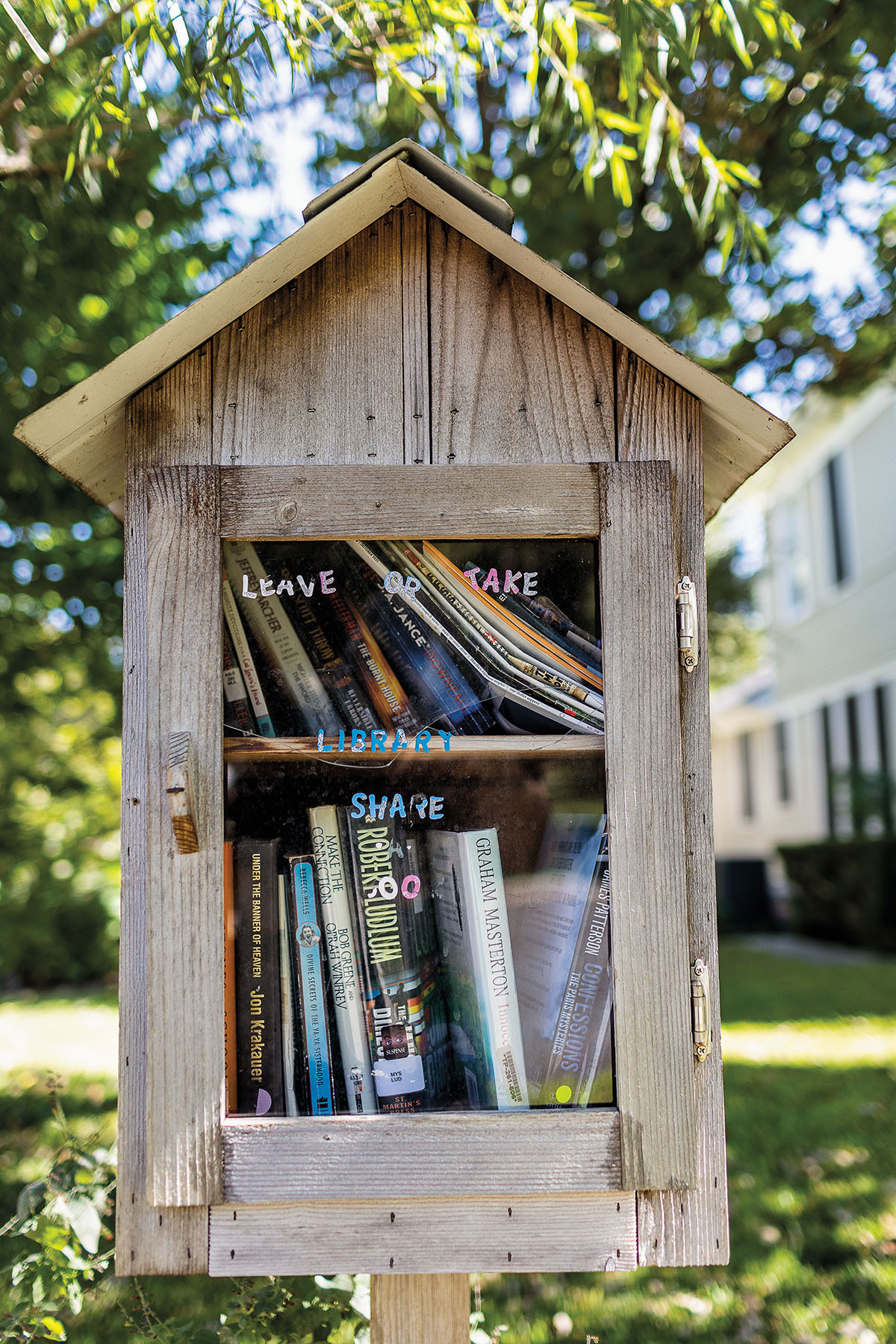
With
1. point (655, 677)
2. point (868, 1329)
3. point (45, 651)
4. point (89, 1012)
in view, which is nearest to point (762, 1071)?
point (868, 1329)

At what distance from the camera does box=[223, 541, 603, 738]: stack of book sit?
1.53m

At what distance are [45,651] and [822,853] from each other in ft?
25.4

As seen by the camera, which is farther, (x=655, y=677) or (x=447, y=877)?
(x=447, y=877)

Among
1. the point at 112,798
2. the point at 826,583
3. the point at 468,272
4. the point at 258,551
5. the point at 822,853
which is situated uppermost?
the point at 826,583

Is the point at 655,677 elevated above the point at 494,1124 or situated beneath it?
elevated above

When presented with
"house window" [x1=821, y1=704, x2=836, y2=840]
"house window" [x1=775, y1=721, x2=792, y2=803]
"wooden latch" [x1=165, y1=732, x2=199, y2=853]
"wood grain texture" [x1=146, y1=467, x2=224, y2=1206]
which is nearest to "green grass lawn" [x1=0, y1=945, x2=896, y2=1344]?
"wood grain texture" [x1=146, y1=467, x2=224, y2=1206]

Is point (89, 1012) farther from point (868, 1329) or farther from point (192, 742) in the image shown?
point (192, 742)

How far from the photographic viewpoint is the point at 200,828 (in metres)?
1.40

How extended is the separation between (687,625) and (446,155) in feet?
7.49

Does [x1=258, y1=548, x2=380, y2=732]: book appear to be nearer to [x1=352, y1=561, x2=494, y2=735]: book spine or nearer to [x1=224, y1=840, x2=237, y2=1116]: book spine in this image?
[x1=352, y1=561, x2=494, y2=735]: book spine

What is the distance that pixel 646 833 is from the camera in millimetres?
1425

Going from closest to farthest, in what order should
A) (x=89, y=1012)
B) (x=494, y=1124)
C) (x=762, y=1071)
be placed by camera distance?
(x=494, y=1124) < (x=762, y=1071) < (x=89, y=1012)

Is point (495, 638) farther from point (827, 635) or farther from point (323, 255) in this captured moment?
point (827, 635)

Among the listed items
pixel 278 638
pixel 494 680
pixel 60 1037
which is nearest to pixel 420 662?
pixel 494 680
